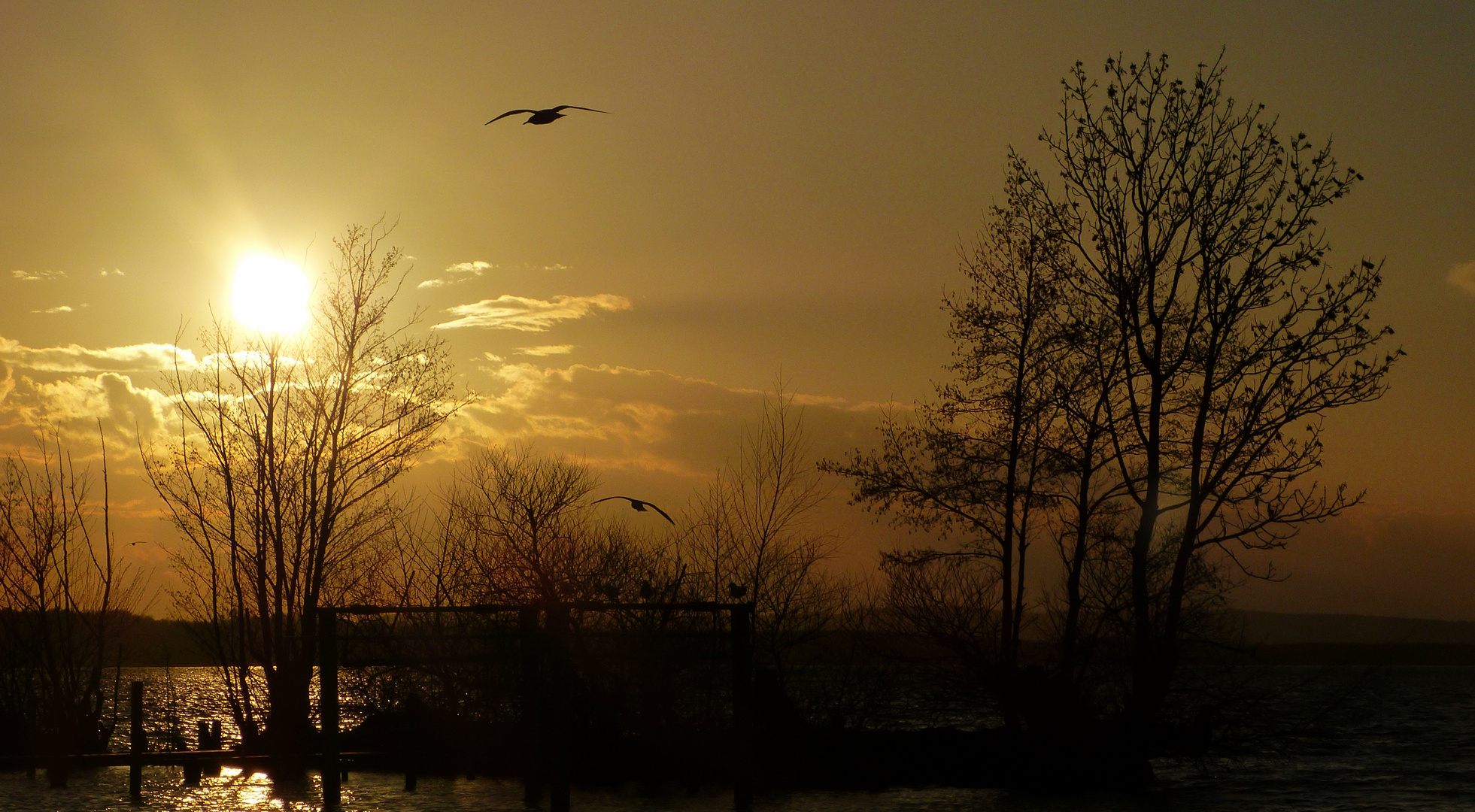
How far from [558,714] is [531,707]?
4745mm

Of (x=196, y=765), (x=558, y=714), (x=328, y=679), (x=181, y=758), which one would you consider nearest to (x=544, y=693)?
(x=558, y=714)

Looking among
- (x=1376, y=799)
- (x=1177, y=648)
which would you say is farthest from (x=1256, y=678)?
(x=1376, y=799)

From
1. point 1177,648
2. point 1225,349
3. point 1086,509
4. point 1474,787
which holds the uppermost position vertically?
point 1225,349

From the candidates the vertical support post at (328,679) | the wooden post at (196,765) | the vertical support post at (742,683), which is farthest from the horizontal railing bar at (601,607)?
the wooden post at (196,765)

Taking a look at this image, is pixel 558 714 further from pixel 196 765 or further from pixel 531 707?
pixel 196 765

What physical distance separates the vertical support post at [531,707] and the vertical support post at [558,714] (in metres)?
0.43

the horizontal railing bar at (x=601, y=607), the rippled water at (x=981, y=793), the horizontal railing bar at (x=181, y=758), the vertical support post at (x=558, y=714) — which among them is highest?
the horizontal railing bar at (x=601, y=607)

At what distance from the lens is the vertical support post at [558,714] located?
20016mm

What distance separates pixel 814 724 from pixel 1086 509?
798 centimetres

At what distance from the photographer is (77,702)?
108ft

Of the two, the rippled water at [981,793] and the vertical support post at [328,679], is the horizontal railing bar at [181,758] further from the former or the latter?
the rippled water at [981,793]

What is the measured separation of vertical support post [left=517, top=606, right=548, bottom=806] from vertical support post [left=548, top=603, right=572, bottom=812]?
1.42ft

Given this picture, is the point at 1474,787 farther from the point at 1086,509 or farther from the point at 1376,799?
the point at 1086,509

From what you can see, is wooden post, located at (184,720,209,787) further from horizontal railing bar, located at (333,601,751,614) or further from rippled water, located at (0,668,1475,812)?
horizontal railing bar, located at (333,601,751,614)
